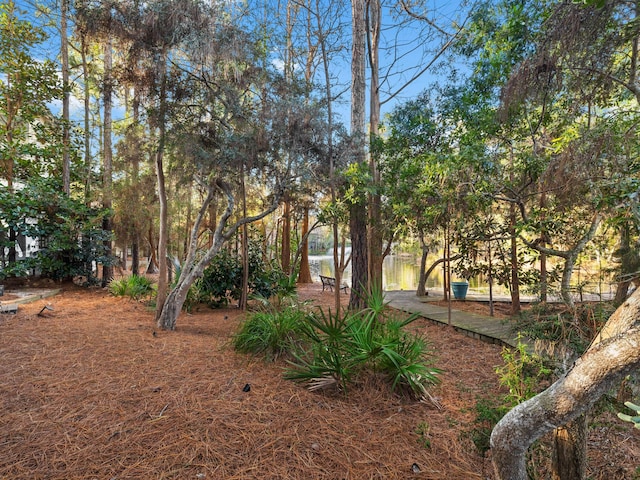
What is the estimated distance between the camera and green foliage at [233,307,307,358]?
11.5 ft

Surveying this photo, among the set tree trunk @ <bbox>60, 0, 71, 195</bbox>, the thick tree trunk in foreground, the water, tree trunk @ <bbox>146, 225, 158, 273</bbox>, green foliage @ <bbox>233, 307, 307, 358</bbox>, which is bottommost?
the water

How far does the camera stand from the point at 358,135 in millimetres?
5773

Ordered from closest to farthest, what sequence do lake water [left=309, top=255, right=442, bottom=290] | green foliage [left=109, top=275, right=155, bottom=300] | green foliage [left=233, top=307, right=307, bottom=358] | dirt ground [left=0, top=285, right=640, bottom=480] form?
dirt ground [left=0, top=285, right=640, bottom=480] < green foliage [left=233, top=307, right=307, bottom=358] < green foliage [left=109, top=275, right=155, bottom=300] < lake water [left=309, top=255, right=442, bottom=290]

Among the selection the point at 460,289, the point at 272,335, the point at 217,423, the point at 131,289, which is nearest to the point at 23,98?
the point at 131,289

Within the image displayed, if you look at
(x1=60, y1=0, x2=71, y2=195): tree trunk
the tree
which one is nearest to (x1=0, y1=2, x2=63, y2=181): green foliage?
the tree

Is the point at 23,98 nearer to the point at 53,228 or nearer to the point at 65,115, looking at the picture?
the point at 65,115

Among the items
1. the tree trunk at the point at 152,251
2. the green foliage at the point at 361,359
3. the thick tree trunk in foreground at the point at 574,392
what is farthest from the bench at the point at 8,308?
the thick tree trunk in foreground at the point at 574,392

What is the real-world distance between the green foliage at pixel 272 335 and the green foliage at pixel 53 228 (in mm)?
6433

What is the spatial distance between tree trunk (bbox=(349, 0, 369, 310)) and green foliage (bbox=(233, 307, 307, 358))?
2377 mm

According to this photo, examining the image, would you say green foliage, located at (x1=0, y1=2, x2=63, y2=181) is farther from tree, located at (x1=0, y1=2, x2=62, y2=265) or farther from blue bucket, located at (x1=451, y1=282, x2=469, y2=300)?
blue bucket, located at (x1=451, y1=282, x2=469, y2=300)

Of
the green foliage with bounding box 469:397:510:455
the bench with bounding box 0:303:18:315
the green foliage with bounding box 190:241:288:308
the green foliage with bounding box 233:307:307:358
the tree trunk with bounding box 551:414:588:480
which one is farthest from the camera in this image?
the green foliage with bounding box 190:241:288:308

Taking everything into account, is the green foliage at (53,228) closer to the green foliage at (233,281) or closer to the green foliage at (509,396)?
the green foliage at (233,281)

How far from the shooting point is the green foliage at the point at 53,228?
Answer: 7289mm

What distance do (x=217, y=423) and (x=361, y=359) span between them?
122cm
